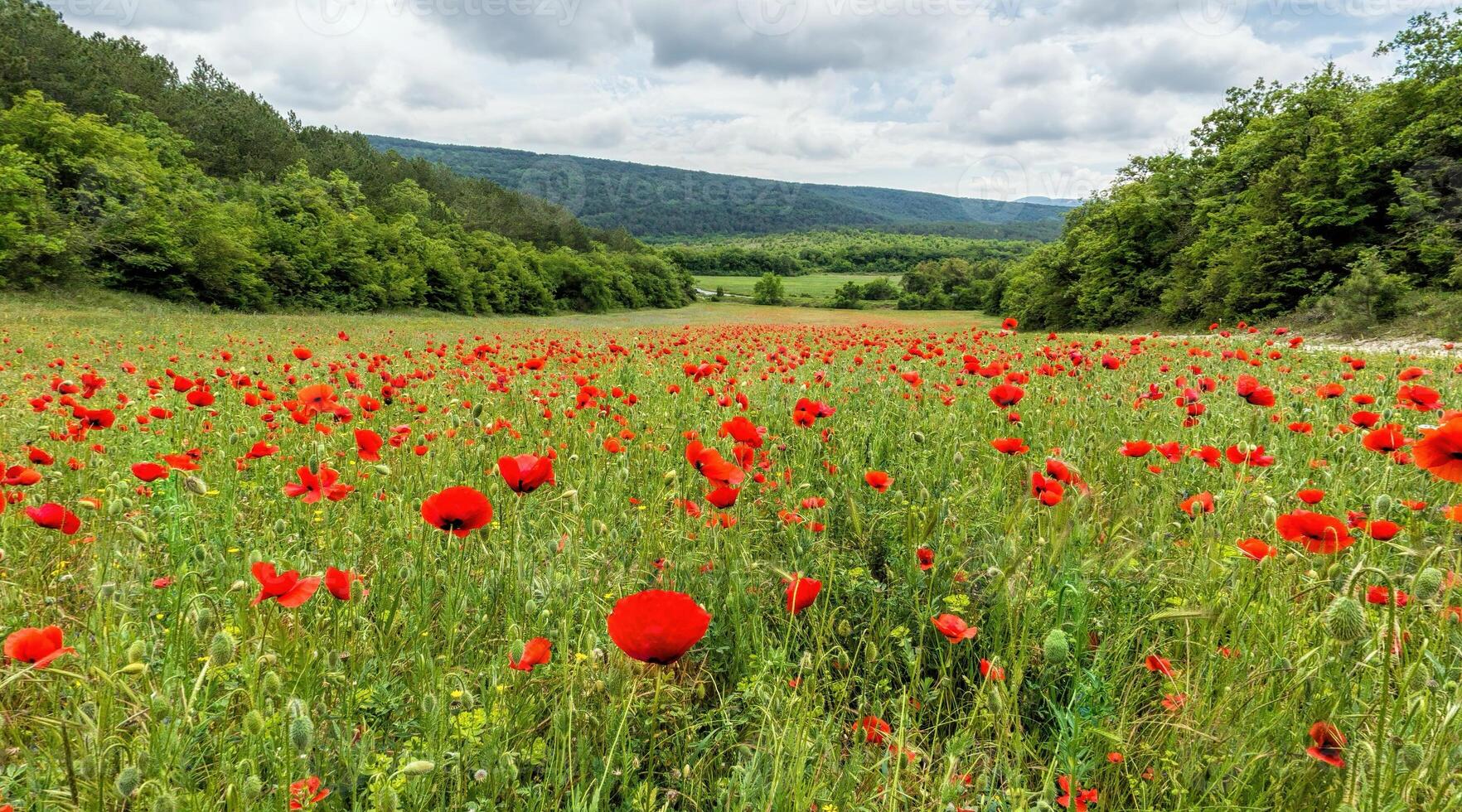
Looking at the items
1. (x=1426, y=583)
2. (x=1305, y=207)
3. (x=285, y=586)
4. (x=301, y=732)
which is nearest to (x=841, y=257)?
(x=1305, y=207)

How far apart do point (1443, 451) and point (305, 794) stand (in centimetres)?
233

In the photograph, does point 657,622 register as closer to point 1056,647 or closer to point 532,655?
point 532,655

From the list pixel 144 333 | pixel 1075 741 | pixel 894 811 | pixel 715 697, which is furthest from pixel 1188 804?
pixel 144 333

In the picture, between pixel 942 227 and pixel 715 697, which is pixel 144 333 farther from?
pixel 942 227

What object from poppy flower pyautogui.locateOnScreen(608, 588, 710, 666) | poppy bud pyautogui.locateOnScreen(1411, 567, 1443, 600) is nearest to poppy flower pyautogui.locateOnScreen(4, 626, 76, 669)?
poppy flower pyautogui.locateOnScreen(608, 588, 710, 666)

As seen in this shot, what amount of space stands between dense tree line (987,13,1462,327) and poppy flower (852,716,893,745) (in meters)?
19.9

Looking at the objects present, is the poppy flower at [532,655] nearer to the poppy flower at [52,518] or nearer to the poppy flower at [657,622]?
the poppy flower at [657,622]

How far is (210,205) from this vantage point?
3089 centimetres

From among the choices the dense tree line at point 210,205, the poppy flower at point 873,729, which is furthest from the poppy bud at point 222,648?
the dense tree line at point 210,205

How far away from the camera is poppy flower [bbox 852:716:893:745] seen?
1.45 metres

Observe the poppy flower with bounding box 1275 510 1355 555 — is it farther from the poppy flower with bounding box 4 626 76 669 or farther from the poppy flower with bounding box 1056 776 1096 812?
the poppy flower with bounding box 4 626 76 669

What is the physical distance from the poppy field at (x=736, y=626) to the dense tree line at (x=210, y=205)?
32114mm

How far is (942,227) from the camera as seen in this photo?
19838 cm

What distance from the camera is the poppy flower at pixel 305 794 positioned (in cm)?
113
